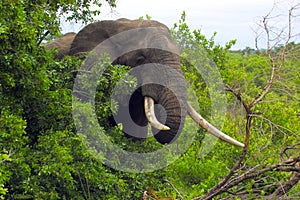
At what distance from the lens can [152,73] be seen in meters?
6.78

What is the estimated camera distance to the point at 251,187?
16.4ft

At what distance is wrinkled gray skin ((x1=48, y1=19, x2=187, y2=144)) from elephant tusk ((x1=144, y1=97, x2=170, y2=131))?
2.7 inches

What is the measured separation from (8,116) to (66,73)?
1.48 metres

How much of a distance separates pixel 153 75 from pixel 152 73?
0.14ft

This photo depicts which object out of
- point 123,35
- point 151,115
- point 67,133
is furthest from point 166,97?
point 67,133

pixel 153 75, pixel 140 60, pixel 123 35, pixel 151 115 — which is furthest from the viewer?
pixel 123 35

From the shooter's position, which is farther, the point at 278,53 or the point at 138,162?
the point at 138,162

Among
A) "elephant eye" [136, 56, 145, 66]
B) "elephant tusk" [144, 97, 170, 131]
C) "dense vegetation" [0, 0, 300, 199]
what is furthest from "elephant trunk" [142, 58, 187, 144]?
Answer: "dense vegetation" [0, 0, 300, 199]

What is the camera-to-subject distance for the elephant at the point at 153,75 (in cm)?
638

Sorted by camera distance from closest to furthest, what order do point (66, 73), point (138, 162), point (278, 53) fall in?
point (278, 53)
point (66, 73)
point (138, 162)

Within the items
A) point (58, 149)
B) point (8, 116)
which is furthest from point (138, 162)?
point (8, 116)

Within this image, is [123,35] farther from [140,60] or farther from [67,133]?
[67,133]

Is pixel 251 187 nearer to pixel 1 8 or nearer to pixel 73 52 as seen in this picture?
pixel 1 8

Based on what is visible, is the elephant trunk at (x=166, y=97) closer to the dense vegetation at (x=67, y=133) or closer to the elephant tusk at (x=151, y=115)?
the elephant tusk at (x=151, y=115)
